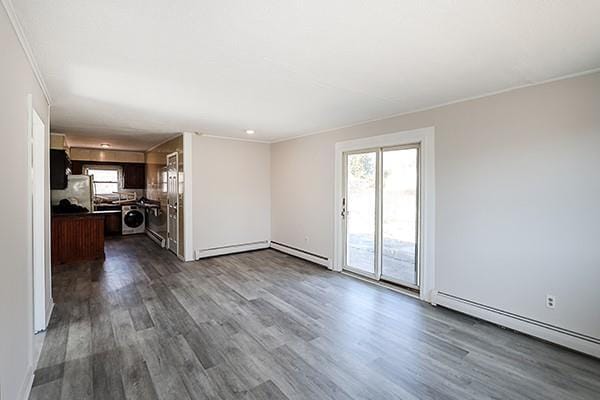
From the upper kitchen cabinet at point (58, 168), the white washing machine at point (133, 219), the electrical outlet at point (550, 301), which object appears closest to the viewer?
the electrical outlet at point (550, 301)

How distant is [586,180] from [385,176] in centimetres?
213

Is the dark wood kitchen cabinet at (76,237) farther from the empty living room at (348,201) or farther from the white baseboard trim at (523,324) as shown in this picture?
the white baseboard trim at (523,324)

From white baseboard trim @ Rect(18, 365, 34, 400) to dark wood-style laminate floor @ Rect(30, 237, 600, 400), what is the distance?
5cm

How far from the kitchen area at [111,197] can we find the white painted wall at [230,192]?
39 centimetres

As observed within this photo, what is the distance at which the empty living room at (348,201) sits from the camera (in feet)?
5.77

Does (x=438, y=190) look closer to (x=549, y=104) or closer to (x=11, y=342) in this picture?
(x=549, y=104)

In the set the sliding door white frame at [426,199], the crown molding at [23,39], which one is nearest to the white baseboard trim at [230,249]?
the crown molding at [23,39]

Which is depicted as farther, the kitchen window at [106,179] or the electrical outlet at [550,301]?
the kitchen window at [106,179]

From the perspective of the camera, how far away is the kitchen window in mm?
8391

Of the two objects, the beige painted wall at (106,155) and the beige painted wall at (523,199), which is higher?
the beige painted wall at (106,155)

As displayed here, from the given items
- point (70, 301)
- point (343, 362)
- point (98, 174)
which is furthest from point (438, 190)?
point (98, 174)

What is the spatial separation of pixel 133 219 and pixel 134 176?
1346 mm

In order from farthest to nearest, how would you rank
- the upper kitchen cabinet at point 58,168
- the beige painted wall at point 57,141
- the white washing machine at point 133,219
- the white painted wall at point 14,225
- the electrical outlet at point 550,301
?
the white washing machine at point 133,219, the beige painted wall at point 57,141, the upper kitchen cabinet at point 58,168, the electrical outlet at point 550,301, the white painted wall at point 14,225

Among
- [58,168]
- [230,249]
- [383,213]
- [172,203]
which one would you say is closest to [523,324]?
[383,213]
